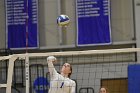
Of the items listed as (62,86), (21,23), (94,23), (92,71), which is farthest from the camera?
(21,23)

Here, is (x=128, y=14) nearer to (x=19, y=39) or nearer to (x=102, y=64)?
(x=102, y=64)

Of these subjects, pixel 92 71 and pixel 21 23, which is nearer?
pixel 92 71

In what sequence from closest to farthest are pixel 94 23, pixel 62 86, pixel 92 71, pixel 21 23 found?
pixel 62 86, pixel 92 71, pixel 94 23, pixel 21 23

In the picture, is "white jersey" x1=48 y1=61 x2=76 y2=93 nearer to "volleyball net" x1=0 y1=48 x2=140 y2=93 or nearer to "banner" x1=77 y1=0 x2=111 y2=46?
"volleyball net" x1=0 y1=48 x2=140 y2=93

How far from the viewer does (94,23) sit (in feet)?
34.7

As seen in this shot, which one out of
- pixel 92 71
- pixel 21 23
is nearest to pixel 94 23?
pixel 92 71

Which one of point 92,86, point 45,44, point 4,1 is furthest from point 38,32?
point 92,86

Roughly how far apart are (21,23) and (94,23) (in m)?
2.09

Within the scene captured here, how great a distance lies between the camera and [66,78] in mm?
6105

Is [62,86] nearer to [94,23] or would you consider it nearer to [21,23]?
[94,23]

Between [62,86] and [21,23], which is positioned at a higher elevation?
[21,23]

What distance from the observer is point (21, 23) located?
1100cm

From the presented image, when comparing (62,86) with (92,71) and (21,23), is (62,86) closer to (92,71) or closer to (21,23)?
(92,71)

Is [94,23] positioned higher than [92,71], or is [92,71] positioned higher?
[94,23]
